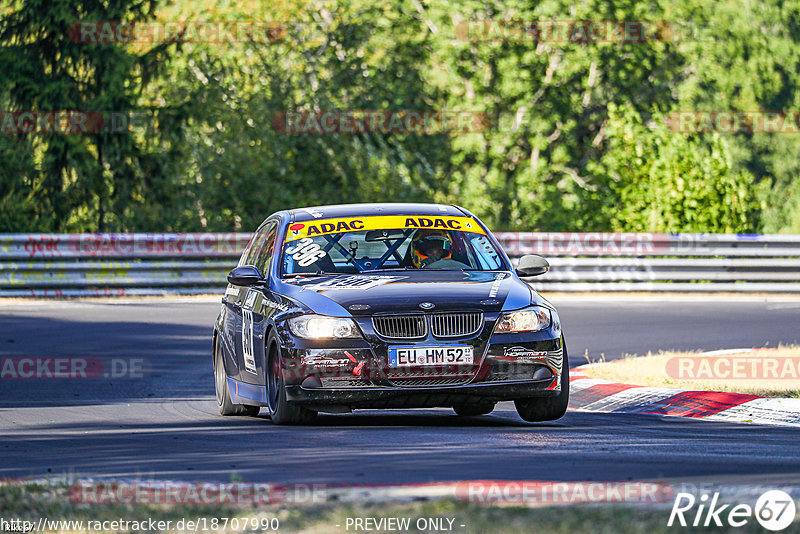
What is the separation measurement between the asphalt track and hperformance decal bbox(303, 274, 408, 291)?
0.95 meters

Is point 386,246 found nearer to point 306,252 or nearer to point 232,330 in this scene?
point 306,252

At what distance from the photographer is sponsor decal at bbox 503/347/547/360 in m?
10.5

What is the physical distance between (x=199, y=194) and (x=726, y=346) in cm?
1775

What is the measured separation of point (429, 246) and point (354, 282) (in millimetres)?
1034

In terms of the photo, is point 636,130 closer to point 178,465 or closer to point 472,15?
point 472,15

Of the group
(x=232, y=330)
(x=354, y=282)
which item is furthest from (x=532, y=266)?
(x=232, y=330)

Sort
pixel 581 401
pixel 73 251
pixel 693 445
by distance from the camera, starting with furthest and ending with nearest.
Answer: pixel 73 251
pixel 581 401
pixel 693 445

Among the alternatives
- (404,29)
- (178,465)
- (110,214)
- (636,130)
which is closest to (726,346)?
(178,465)

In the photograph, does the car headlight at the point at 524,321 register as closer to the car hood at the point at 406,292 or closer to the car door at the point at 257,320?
the car hood at the point at 406,292

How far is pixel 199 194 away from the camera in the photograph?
33000mm

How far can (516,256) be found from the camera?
27953mm

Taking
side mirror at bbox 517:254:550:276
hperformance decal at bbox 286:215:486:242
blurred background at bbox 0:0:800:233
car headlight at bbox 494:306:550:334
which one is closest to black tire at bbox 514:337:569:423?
car headlight at bbox 494:306:550:334

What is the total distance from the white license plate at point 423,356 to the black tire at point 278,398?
0.80m

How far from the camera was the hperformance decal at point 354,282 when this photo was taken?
35.4ft
